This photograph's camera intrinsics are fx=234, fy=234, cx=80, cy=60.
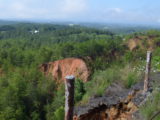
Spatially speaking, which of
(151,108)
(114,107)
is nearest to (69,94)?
(151,108)

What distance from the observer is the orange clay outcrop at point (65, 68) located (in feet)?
62.0

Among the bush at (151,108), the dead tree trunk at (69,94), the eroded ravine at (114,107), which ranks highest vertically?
the dead tree trunk at (69,94)

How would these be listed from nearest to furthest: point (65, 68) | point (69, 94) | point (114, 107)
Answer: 1. point (69, 94)
2. point (114, 107)
3. point (65, 68)

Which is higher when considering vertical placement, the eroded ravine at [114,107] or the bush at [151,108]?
the bush at [151,108]

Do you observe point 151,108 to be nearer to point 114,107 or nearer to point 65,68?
point 114,107

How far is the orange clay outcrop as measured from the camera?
18891 millimetres

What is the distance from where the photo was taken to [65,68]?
19.7 meters

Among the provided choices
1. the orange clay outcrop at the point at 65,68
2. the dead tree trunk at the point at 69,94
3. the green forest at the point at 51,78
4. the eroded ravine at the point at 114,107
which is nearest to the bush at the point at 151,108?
the green forest at the point at 51,78

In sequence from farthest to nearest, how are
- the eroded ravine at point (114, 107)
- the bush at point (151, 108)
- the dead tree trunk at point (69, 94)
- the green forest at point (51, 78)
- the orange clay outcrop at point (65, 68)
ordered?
the orange clay outcrop at point (65, 68)
the green forest at point (51, 78)
the eroded ravine at point (114, 107)
the bush at point (151, 108)
the dead tree trunk at point (69, 94)

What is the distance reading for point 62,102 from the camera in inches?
516

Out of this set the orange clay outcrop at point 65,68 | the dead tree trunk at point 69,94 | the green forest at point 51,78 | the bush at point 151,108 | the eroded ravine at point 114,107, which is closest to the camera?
the dead tree trunk at point 69,94

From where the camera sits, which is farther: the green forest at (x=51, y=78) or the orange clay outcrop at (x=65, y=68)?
the orange clay outcrop at (x=65, y=68)

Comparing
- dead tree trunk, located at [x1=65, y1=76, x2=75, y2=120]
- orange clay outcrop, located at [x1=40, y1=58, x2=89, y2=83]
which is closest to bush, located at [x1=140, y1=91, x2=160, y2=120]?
→ dead tree trunk, located at [x1=65, y1=76, x2=75, y2=120]

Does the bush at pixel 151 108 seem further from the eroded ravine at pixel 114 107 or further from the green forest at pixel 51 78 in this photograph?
the eroded ravine at pixel 114 107
